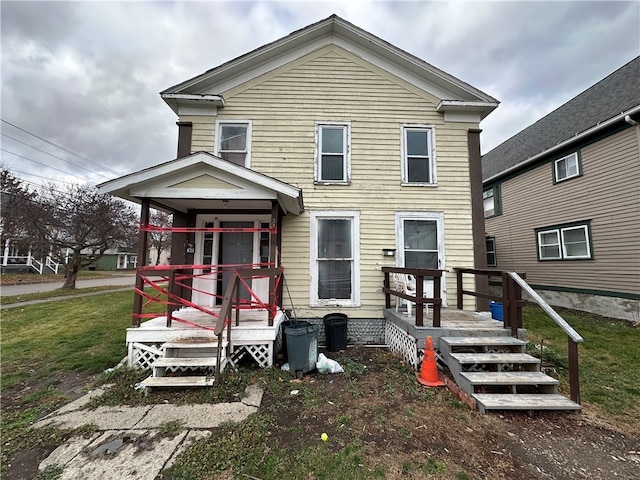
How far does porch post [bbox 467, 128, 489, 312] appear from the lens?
6.29m

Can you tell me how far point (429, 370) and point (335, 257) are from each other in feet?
10.2

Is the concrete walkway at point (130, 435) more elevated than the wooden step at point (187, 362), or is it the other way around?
the wooden step at point (187, 362)

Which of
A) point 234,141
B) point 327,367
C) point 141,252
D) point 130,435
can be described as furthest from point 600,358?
point 234,141

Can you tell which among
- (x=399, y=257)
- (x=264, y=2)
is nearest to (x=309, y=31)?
(x=264, y=2)

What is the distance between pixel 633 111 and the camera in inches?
294

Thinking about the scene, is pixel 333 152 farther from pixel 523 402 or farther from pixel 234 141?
pixel 523 402

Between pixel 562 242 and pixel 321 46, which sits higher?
pixel 321 46

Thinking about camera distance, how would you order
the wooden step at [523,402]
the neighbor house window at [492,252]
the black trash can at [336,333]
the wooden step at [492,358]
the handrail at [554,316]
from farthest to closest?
the neighbor house window at [492,252], the black trash can at [336,333], the wooden step at [492,358], the handrail at [554,316], the wooden step at [523,402]

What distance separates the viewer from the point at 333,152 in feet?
21.8

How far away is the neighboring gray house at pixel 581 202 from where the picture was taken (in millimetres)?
7934

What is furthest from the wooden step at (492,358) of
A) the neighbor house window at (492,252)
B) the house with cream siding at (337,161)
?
the neighbor house window at (492,252)

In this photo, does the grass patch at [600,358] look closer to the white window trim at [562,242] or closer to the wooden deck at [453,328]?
the wooden deck at [453,328]

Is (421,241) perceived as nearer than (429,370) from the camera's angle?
No

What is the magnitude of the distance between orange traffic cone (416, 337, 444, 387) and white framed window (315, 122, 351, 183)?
406 centimetres
